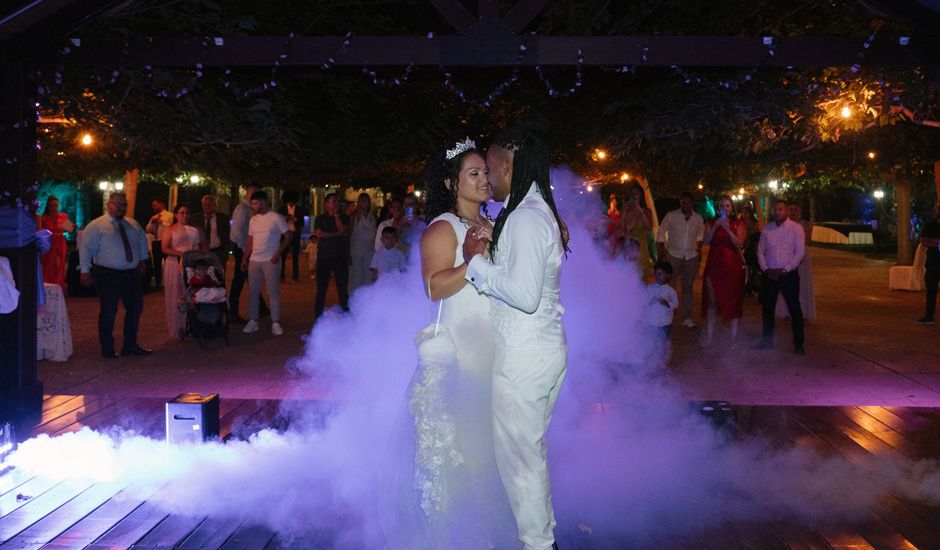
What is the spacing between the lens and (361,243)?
42.9 feet

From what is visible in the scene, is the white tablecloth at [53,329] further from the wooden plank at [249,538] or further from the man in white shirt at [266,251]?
the wooden plank at [249,538]

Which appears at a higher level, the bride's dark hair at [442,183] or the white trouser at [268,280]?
the bride's dark hair at [442,183]

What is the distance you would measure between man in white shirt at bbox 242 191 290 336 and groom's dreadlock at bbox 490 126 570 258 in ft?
26.7

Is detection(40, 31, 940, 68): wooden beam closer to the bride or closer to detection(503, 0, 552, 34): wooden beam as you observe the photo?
detection(503, 0, 552, 34): wooden beam

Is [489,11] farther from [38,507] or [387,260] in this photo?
[387,260]

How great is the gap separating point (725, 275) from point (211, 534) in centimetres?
747

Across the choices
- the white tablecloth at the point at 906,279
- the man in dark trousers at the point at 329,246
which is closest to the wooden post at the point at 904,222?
the white tablecloth at the point at 906,279

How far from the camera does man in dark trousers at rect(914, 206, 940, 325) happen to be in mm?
12359

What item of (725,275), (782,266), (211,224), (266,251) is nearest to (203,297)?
(266,251)

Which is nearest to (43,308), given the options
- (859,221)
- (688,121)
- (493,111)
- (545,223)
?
(493,111)

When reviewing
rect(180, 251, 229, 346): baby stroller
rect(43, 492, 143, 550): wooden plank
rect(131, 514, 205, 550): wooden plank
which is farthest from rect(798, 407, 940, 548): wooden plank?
rect(180, 251, 229, 346): baby stroller

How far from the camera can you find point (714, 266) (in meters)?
10.6

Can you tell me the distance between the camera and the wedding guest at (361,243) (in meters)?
13.0

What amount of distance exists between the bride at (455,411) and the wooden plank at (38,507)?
77.9 inches
